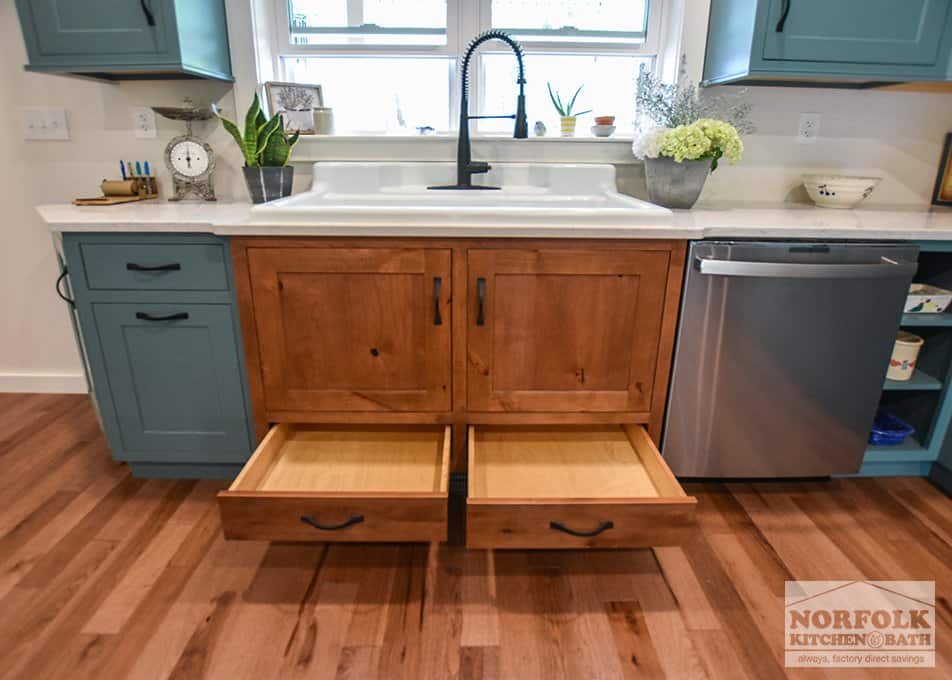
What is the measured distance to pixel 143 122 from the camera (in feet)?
6.49

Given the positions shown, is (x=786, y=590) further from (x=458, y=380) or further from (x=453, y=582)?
(x=458, y=380)

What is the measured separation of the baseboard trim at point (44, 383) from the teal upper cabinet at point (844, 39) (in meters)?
2.74

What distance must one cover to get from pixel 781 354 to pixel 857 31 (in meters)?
0.97

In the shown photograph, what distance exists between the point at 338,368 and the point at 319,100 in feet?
3.48

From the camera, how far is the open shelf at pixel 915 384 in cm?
167

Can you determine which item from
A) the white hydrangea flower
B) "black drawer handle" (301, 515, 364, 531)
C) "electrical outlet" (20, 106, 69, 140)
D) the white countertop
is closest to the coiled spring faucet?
the white hydrangea flower

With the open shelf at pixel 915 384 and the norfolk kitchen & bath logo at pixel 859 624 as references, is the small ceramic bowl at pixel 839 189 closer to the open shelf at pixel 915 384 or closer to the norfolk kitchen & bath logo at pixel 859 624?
the open shelf at pixel 915 384

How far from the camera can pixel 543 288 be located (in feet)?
4.75

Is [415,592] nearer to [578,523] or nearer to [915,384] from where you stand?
[578,523]

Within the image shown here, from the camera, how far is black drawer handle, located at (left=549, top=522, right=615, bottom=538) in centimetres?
119

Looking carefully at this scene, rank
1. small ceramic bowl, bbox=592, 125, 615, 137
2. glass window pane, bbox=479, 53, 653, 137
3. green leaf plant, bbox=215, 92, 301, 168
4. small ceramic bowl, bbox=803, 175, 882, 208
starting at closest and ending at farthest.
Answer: green leaf plant, bbox=215, 92, 301, 168, small ceramic bowl, bbox=803, 175, 882, 208, small ceramic bowl, bbox=592, 125, 615, 137, glass window pane, bbox=479, 53, 653, 137

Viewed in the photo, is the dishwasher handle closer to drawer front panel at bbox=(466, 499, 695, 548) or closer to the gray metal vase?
the gray metal vase

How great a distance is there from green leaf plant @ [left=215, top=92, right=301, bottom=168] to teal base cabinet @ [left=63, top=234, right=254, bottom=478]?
41 cm

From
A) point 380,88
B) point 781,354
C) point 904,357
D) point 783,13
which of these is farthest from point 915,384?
point 380,88
